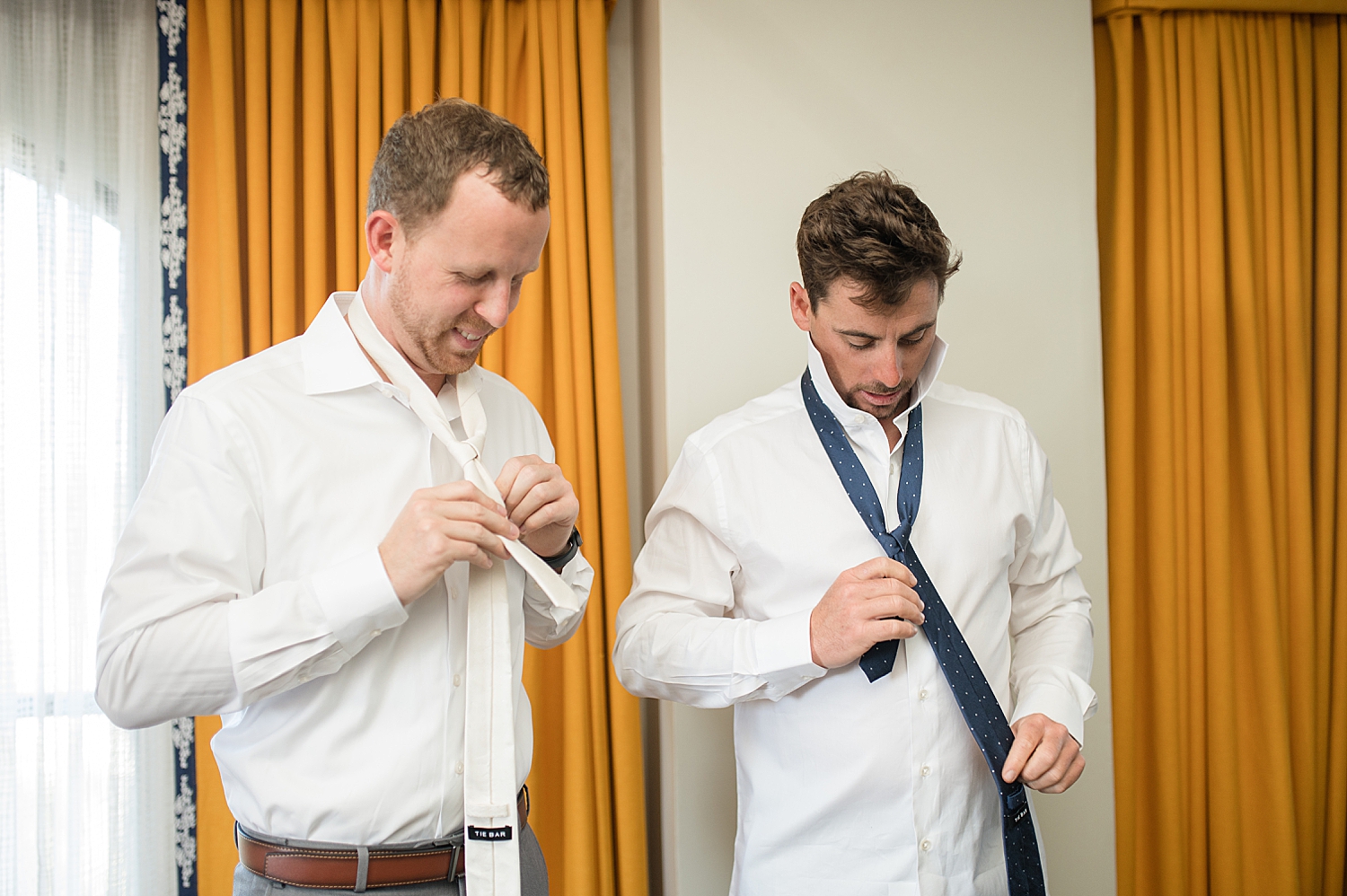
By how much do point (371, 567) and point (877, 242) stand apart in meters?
1.00

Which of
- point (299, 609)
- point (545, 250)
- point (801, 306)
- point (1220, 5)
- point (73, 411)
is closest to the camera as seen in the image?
point (299, 609)

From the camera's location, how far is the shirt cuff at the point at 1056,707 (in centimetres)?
152

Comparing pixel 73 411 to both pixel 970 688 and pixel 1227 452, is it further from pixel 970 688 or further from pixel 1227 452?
pixel 1227 452

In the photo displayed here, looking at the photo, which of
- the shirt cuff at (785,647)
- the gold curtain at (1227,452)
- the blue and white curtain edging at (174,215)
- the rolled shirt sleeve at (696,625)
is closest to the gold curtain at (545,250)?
the blue and white curtain edging at (174,215)

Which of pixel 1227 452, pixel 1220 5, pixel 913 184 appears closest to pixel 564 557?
pixel 913 184

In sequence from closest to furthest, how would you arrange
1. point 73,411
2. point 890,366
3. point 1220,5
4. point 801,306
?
point 890,366 → point 801,306 → point 73,411 → point 1220,5

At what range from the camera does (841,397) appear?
169 centimetres

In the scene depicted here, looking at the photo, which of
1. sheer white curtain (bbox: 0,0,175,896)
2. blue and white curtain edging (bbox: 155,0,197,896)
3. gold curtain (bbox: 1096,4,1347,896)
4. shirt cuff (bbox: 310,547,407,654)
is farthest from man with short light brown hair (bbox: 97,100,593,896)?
gold curtain (bbox: 1096,4,1347,896)

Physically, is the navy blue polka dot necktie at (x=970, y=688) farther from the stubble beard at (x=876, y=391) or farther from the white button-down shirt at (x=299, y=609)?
the white button-down shirt at (x=299, y=609)

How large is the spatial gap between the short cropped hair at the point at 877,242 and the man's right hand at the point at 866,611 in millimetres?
490

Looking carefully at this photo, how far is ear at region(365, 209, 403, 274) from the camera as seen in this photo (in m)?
1.26

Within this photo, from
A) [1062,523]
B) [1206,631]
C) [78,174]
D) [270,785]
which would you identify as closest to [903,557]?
[1062,523]

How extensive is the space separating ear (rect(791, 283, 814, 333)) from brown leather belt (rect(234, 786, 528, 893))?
1124 mm

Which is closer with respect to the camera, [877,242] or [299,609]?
[299,609]
